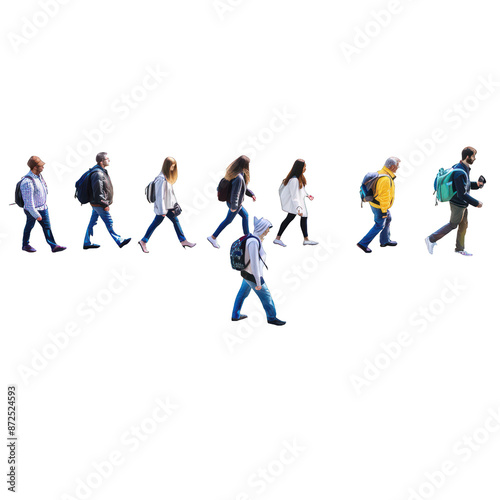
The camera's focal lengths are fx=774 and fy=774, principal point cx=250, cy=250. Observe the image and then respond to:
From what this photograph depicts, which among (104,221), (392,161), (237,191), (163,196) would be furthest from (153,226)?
(392,161)

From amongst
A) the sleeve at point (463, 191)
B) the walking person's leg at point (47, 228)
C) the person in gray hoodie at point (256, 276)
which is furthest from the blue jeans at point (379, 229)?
the walking person's leg at point (47, 228)

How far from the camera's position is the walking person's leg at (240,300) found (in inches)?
494

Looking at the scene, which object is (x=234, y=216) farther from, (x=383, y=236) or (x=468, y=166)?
(x=468, y=166)

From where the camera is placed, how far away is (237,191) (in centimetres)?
1494

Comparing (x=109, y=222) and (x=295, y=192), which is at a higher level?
(x=295, y=192)

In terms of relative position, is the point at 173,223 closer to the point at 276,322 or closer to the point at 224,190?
the point at 224,190

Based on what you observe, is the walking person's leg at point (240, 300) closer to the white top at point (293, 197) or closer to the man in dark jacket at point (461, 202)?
the white top at point (293, 197)

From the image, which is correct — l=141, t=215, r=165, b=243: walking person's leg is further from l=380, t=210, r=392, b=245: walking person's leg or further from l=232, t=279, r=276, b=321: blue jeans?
l=380, t=210, r=392, b=245: walking person's leg

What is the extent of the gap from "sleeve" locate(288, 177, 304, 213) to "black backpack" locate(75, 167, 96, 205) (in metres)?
3.85

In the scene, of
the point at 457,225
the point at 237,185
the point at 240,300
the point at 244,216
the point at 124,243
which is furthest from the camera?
the point at 244,216

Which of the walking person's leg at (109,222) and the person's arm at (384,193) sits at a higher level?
the person's arm at (384,193)

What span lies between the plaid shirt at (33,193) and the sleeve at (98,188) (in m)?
0.98

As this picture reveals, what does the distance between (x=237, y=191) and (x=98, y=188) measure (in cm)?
264

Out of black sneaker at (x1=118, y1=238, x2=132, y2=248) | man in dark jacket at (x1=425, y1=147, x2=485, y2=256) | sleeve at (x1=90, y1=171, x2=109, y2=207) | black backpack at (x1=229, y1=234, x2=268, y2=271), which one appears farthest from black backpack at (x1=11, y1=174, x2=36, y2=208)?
man in dark jacket at (x1=425, y1=147, x2=485, y2=256)
